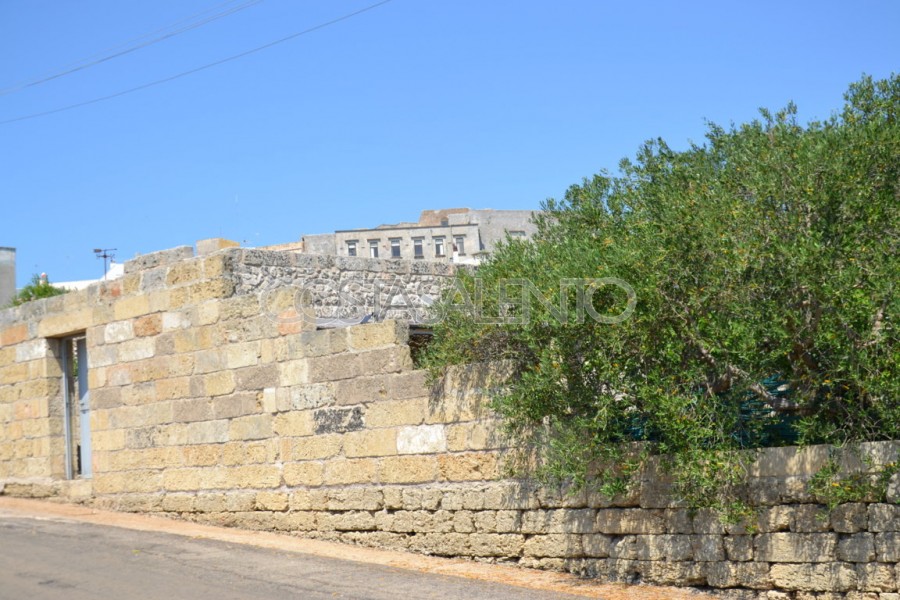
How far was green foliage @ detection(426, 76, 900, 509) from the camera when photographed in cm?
661

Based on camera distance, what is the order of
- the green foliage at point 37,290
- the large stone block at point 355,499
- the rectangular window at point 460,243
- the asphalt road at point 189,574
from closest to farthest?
the asphalt road at point 189,574 → the large stone block at point 355,499 → the green foliage at point 37,290 → the rectangular window at point 460,243

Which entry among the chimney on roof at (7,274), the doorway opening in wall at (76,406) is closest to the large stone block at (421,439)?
the doorway opening in wall at (76,406)

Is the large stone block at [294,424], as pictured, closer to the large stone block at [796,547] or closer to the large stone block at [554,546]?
the large stone block at [554,546]

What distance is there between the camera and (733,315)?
22.7 feet

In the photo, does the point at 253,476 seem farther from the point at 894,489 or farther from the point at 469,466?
the point at 894,489

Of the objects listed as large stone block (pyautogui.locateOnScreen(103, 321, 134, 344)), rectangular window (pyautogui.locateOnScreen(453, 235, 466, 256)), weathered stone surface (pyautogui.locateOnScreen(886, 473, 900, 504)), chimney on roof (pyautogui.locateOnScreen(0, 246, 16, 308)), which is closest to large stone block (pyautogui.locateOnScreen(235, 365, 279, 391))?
large stone block (pyautogui.locateOnScreen(103, 321, 134, 344))

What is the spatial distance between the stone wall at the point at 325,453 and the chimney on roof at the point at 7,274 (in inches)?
363

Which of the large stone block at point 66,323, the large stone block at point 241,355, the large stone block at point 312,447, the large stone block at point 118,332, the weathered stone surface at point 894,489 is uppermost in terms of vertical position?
the large stone block at point 66,323

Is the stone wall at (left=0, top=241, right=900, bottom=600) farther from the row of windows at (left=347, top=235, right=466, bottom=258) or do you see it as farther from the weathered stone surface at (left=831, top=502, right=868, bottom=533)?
the row of windows at (left=347, top=235, right=466, bottom=258)

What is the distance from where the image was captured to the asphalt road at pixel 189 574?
760 cm

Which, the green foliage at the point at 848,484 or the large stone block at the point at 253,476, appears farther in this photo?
the large stone block at the point at 253,476

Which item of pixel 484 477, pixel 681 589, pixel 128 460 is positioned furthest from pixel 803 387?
pixel 128 460

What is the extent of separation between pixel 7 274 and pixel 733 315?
2031cm

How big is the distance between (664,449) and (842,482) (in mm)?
1278
